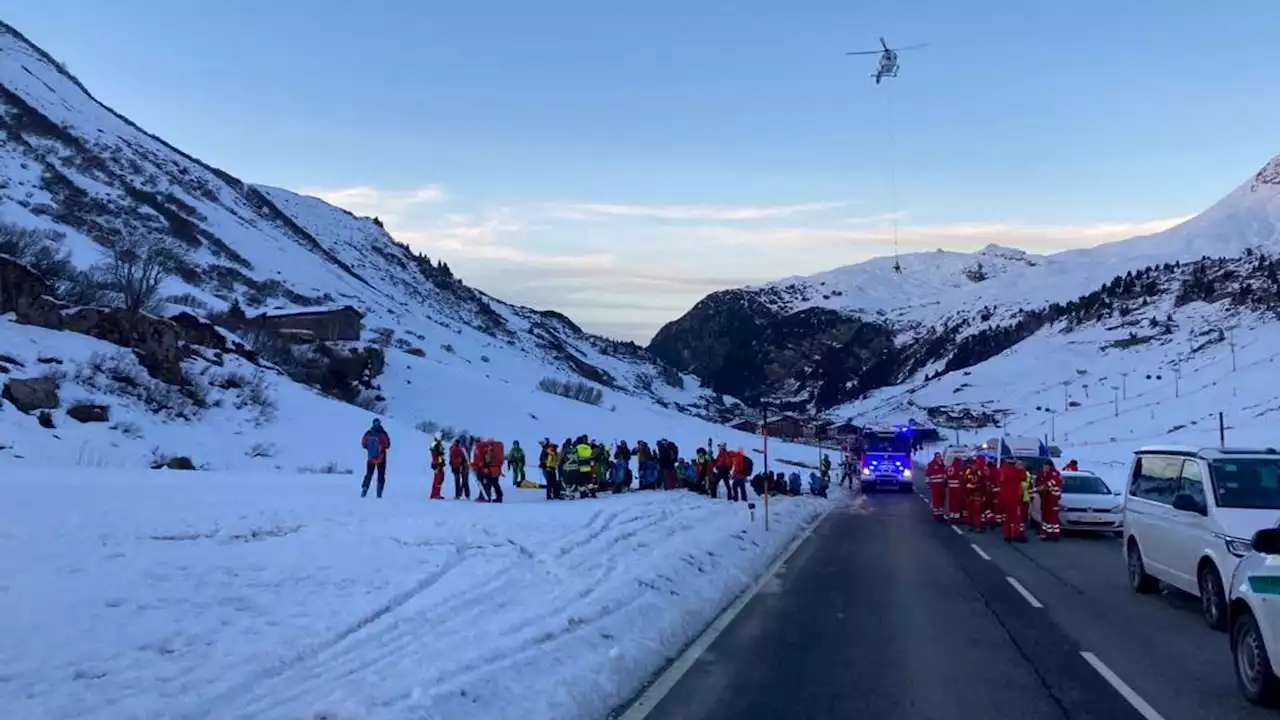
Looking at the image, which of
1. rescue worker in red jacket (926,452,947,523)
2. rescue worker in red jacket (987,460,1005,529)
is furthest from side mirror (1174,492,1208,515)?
rescue worker in red jacket (926,452,947,523)

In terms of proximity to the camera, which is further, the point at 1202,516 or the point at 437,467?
the point at 437,467

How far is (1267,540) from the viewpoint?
295 inches

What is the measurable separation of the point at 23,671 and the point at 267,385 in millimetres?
29702

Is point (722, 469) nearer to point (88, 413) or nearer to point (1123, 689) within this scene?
point (88, 413)

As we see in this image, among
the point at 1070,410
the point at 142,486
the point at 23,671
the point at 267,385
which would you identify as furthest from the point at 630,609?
the point at 1070,410

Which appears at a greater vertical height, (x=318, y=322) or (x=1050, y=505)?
(x=318, y=322)

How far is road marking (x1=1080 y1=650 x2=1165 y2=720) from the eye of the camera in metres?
7.65

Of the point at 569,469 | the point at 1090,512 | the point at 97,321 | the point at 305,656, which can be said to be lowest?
the point at 305,656

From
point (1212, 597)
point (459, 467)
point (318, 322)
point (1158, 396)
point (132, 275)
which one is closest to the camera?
point (1212, 597)

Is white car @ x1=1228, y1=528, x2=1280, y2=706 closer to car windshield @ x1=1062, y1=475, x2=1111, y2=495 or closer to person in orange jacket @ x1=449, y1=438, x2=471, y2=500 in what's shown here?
car windshield @ x1=1062, y1=475, x2=1111, y2=495

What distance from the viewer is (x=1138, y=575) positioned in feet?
43.9

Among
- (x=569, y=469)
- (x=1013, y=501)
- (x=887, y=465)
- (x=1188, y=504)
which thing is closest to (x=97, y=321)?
(x=569, y=469)

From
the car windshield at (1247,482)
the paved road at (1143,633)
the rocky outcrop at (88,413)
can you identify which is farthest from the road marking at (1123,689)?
the rocky outcrop at (88,413)

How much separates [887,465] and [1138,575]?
110 ft
